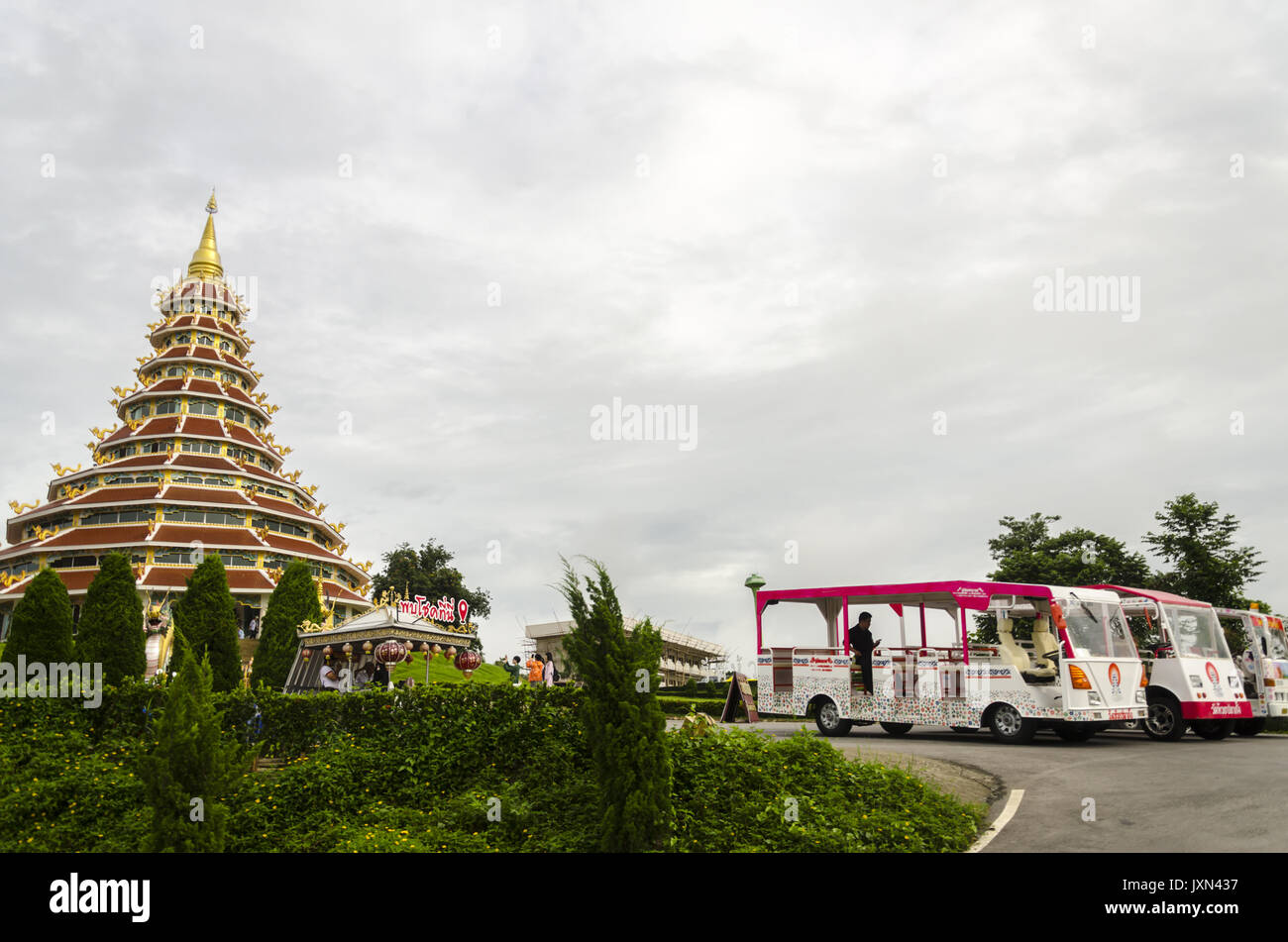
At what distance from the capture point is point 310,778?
34.0 ft

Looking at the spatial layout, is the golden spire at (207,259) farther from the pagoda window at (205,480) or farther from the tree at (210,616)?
the tree at (210,616)

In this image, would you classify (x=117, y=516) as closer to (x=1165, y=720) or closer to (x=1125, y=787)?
(x=1165, y=720)

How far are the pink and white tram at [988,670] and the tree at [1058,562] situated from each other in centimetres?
1520

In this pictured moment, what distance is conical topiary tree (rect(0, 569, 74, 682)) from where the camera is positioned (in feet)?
58.7

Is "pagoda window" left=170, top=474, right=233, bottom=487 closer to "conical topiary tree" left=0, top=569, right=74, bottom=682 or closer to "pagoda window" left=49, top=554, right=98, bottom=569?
"pagoda window" left=49, top=554, right=98, bottom=569

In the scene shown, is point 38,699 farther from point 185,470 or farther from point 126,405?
point 126,405

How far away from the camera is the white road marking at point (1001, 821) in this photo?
846 cm

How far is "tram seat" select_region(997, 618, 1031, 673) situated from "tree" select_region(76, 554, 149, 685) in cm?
2135

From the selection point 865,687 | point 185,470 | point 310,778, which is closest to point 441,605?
point 185,470

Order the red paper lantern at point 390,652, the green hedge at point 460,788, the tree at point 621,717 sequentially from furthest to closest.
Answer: the red paper lantern at point 390,652 < the green hedge at point 460,788 < the tree at point 621,717

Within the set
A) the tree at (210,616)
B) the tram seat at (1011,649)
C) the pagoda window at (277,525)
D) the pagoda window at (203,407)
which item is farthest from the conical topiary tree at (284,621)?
the tram seat at (1011,649)

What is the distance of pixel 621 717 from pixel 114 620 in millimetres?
20497

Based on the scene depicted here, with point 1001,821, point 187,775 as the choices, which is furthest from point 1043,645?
point 187,775

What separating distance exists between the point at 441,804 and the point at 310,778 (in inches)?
72.2
